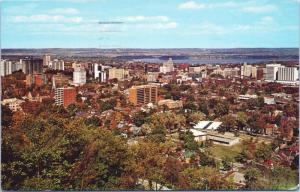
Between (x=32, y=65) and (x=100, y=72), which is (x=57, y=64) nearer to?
(x=32, y=65)

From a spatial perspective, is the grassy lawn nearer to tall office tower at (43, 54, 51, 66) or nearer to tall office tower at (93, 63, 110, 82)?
tall office tower at (93, 63, 110, 82)

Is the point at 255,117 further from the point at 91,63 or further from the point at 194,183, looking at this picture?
the point at 91,63

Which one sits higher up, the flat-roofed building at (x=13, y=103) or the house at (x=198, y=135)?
the flat-roofed building at (x=13, y=103)

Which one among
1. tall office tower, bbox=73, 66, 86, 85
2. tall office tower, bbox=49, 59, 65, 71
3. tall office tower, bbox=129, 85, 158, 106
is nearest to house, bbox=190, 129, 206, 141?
tall office tower, bbox=129, 85, 158, 106

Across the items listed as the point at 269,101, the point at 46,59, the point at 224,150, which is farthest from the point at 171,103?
the point at 46,59

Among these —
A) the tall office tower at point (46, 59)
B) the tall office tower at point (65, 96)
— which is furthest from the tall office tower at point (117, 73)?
Answer: the tall office tower at point (46, 59)

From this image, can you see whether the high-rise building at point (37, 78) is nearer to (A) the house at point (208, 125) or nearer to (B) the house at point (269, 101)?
(A) the house at point (208, 125)
